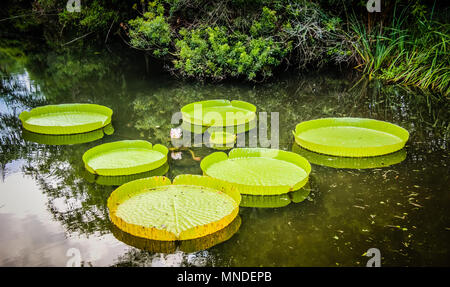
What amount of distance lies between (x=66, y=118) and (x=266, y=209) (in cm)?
282

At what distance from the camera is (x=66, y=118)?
5012 mm

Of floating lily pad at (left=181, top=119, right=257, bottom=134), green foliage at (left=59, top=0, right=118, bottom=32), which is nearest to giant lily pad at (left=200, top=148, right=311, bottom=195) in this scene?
floating lily pad at (left=181, top=119, right=257, bottom=134)

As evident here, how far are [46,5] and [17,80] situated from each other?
3493 mm

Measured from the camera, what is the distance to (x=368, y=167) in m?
3.88

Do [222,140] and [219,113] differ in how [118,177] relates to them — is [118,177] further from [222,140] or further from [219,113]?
[219,113]

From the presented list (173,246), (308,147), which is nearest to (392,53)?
(308,147)

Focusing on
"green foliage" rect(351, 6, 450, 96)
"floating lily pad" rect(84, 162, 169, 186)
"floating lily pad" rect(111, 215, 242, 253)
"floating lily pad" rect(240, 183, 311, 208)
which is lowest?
"floating lily pad" rect(111, 215, 242, 253)

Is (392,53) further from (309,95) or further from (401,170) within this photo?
(401,170)

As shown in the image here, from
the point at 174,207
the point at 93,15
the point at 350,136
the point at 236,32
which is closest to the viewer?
the point at 174,207

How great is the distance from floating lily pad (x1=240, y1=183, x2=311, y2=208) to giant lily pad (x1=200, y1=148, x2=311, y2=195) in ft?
0.13

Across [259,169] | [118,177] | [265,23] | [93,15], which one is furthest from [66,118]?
[93,15]

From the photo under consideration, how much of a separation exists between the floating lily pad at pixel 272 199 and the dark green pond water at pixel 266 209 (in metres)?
0.05

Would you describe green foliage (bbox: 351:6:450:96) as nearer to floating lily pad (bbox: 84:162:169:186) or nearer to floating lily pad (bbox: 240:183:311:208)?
floating lily pad (bbox: 240:183:311:208)

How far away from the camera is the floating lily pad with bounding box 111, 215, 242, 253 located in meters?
2.76
